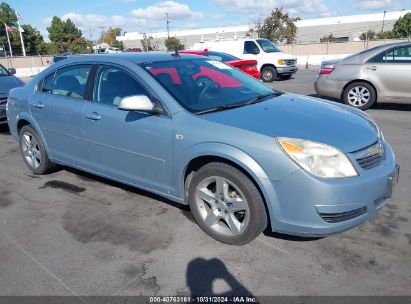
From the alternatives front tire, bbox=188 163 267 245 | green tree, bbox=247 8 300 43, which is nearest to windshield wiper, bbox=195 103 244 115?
front tire, bbox=188 163 267 245

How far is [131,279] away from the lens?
2896 millimetres

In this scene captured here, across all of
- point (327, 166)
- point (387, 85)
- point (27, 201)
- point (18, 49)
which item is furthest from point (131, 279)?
point (18, 49)

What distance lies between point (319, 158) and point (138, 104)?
5.39 feet

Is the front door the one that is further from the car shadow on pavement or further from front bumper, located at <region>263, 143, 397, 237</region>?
front bumper, located at <region>263, 143, 397, 237</region>

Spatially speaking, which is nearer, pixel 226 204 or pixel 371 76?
pixel 226 204

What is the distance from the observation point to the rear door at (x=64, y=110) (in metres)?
4.33

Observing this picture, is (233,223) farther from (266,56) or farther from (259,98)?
(266,56)

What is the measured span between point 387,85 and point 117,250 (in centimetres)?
724

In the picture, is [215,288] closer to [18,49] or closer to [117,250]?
[117,250]

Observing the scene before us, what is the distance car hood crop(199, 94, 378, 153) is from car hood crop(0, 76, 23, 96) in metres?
6.46

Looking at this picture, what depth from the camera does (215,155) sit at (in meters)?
3.15

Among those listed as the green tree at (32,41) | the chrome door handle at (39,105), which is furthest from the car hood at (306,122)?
the green tree at (32,41)

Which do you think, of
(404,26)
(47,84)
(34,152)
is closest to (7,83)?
(34,152)

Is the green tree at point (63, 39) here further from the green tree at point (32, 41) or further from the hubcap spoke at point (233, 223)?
the hubcap spoke at point (233, 223)
